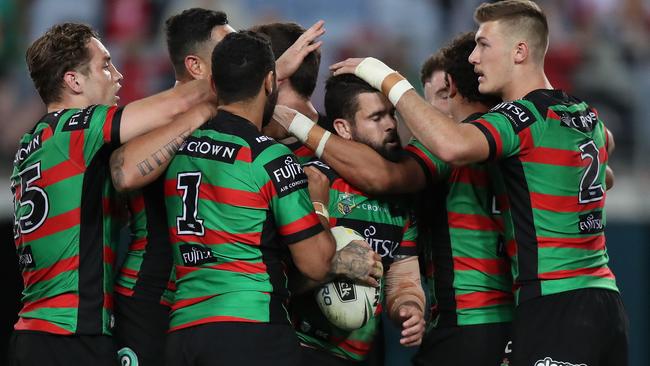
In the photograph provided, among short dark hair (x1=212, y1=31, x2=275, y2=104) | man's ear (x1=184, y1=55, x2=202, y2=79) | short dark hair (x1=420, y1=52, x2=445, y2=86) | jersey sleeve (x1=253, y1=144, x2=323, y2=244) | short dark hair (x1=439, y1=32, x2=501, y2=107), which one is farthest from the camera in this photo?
short dark hair (x1=420, y1=52, x2=445, y2=86)

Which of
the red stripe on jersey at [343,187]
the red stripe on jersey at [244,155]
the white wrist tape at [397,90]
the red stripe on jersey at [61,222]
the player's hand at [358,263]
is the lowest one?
the player's hand at [358,263]

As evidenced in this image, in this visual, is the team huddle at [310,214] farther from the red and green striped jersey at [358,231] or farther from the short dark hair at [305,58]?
the short dark hair at [305,58]

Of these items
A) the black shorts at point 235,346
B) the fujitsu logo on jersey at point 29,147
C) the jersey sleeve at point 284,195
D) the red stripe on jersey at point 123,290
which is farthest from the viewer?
the red stripe on jersey at point 123,290

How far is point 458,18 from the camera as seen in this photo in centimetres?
1156

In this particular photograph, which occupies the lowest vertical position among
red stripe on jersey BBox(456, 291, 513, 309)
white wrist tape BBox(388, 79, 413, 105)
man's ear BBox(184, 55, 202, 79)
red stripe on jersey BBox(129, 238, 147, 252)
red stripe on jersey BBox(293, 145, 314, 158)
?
red stripe on jersey BBox(456, 291, 513, 309)

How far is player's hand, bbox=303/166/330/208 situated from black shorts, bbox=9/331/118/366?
4.65ft

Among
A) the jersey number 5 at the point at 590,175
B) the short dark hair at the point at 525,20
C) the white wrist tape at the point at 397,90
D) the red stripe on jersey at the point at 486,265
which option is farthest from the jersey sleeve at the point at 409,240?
the short dark hair at the point at 525,20

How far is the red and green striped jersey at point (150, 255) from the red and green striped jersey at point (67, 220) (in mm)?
290

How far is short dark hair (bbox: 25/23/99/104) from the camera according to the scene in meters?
5.71

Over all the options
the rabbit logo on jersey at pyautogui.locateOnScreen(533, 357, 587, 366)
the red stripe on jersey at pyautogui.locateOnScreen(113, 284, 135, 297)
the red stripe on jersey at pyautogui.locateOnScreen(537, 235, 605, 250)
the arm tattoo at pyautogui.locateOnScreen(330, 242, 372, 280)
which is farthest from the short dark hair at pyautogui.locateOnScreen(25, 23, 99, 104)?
the rabbit logo on jersey at pyautogui.locateOnScreen(533, 357, 587, 366)

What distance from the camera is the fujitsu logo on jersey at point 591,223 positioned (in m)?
5.66

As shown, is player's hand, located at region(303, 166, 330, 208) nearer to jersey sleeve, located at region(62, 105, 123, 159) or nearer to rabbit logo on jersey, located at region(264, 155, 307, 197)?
rabbit logo on jersey, located at region(264, 155, 307, 197)

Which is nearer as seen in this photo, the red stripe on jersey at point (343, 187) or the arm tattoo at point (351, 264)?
the arm tattoo at point (351, 264)

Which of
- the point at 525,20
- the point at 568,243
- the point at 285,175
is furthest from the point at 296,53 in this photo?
the point at 568,243
